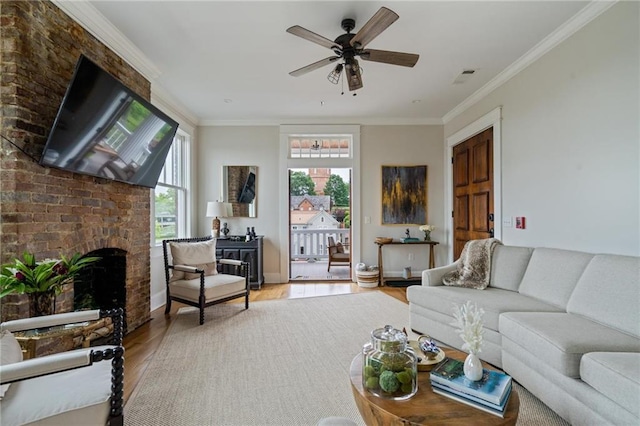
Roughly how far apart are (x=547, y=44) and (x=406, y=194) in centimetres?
283

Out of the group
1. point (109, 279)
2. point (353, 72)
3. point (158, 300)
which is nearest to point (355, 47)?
point (353, 72)

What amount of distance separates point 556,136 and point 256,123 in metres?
4.19

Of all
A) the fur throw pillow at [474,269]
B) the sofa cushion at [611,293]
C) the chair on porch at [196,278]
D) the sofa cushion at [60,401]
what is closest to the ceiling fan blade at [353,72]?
the fur throw pillow at [474,269]

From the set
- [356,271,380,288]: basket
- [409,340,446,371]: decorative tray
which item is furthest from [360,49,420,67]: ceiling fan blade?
[356,271,380,288]: basket

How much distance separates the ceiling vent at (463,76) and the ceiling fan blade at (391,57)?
56.4 inches

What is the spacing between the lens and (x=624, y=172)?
2.25m

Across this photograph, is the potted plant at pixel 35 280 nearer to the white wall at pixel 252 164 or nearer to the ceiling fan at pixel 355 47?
the ceiling fan at pixel 355 47

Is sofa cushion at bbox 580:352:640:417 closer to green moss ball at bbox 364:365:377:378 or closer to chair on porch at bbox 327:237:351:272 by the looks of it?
green moss ball at bbox 364:365:377:378

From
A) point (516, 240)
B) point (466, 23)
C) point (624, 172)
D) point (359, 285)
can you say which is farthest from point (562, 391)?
point (359, 285)

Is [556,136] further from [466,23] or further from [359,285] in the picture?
[359,285]

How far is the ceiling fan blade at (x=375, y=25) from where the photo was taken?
194cm

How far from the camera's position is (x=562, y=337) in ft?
5.63

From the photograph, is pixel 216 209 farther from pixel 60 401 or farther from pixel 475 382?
pixel 475 382

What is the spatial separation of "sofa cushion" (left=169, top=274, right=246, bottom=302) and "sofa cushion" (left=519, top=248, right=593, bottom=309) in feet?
9.65
